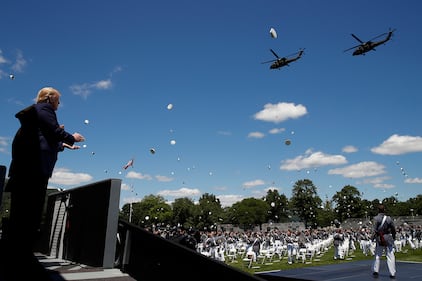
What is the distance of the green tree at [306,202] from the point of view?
384 feet

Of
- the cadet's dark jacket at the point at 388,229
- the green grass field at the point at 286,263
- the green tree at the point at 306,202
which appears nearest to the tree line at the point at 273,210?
the green tree at the point at 306,202

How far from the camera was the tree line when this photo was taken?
113 metres

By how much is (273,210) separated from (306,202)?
1015 inches

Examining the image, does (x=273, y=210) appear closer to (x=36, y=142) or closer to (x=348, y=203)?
(x=348, y=203)

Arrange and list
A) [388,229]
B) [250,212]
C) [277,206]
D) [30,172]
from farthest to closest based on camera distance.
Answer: [277,206] → [250,212] → [388,229] → [30,172]

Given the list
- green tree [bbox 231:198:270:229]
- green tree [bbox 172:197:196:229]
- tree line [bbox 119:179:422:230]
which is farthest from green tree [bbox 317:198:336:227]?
green tree [bbox 172:197:196:229]

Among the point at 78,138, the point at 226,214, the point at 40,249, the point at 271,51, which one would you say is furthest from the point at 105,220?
the point at 226,214

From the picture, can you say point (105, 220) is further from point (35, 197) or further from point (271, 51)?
point (271, 51)

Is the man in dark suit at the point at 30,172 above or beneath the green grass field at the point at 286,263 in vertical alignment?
above

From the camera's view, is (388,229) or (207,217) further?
(207,217)

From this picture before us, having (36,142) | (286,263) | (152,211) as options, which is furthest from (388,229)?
(152,211)

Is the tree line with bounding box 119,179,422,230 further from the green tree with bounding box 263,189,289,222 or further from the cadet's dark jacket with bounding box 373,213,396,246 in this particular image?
the cadet's dark jacket with bounding box 373,213,396,246

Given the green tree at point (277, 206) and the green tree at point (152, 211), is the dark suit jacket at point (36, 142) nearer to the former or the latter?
the green tree at point (152, 211)

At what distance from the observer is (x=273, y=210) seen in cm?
14238
